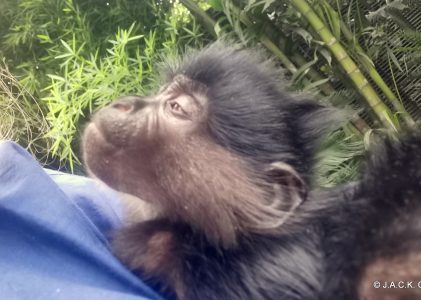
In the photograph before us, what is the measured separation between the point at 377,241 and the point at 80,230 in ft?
1.31

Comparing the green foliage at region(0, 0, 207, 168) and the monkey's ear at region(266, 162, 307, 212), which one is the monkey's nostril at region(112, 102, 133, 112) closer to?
the monkey's ear at region(266, 162, 307, 212)

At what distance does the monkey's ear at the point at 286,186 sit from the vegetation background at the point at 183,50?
0.40m

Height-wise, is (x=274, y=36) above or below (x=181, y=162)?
below

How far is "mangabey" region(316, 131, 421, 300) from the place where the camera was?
0.68 metres

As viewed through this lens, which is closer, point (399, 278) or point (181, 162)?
point (399, 278)

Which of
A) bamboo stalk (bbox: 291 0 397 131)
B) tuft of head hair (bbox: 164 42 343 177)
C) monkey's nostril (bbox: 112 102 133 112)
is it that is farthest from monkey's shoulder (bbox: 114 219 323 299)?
bamboo stalk (bbox: 291 0 397 131)

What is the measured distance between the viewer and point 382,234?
705 mm

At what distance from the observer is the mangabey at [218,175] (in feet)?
2.64

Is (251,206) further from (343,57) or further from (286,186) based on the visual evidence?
(343,57)

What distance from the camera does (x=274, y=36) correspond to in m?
1.65

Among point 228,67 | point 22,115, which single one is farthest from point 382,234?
point 22,115

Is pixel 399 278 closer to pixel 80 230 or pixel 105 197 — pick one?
pixel 80 230

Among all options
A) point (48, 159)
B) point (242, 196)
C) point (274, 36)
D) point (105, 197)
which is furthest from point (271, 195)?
point (48, 159)

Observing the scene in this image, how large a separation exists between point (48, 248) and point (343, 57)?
0.93 m
